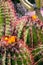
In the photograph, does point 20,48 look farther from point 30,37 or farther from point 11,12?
point 11,12

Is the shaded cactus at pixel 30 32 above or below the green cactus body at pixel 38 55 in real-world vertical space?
above

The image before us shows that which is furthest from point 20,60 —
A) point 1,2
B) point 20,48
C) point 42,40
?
point 1,2

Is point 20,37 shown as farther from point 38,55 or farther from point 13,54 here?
point 13,54

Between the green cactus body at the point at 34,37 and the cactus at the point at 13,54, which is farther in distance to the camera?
the green cactus body at the point at 34,37

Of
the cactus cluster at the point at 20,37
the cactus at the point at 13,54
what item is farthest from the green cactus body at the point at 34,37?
the cactus at the point at 13,54

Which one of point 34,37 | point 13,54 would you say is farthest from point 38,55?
point 13,54

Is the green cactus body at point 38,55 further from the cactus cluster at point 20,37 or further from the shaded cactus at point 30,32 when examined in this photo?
the shaded cactus at point 30,32

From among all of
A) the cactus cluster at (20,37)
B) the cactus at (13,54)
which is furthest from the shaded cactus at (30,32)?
the cactus at (13,54)

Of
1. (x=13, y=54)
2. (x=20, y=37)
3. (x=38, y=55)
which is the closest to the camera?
(x=13, y=54)
